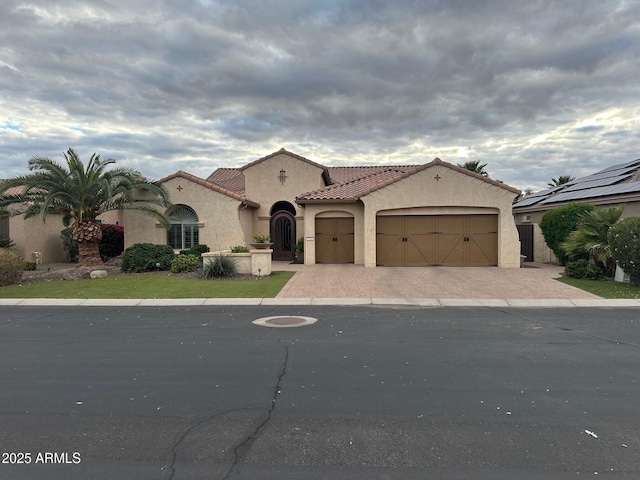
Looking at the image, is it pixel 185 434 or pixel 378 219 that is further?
pixel 378 219

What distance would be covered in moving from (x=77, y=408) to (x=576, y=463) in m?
4.87

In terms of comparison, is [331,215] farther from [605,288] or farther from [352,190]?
[605,288]

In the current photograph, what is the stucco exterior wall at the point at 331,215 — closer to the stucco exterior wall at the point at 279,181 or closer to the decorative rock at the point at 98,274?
the stucco exterior wall at the point at 279,181

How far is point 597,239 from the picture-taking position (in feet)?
51.7

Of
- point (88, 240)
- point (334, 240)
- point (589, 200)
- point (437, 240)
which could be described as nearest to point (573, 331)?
→ point (437, 240)

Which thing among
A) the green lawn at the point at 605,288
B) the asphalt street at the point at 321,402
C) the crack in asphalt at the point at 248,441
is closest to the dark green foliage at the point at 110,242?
the asphalt street at the point at 321,402

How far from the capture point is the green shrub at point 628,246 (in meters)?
13.6

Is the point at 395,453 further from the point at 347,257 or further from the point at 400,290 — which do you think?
the point at 347,257

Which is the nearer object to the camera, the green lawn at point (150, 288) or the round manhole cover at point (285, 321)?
the round manhole cover at point (285, 321)

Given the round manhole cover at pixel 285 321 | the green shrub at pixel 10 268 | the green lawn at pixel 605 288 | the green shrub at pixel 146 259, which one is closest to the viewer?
the round manhole cover at pixel 285 321

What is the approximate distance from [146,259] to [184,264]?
1.75m

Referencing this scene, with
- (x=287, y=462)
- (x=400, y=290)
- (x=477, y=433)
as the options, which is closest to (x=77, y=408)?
(x=287, y=462)

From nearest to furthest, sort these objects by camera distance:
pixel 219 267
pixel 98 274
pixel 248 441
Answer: pixel 248 441 < pixel 219 267 < pixel 98 274

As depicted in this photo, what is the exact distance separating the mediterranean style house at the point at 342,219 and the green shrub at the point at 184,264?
359cm
